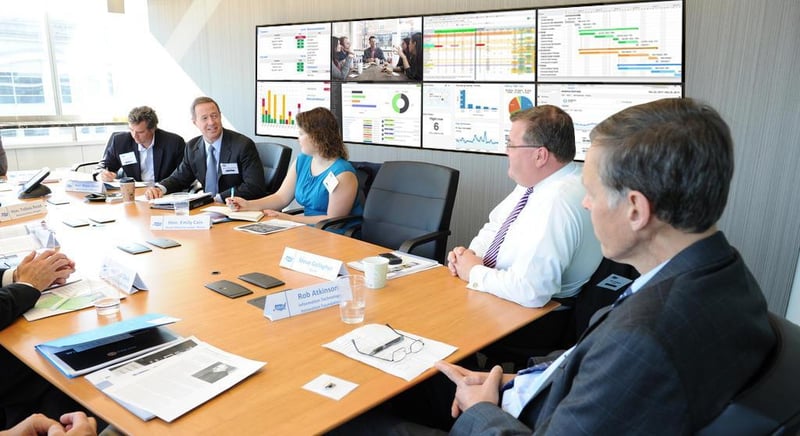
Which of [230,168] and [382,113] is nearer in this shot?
[230,168]

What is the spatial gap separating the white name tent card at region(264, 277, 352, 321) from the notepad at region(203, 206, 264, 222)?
1.40 metres

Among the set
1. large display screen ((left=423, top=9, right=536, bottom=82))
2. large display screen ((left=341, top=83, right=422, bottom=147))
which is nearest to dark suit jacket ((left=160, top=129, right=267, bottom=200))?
large display screen ((left=341, top=83, right=422, bottom=147))

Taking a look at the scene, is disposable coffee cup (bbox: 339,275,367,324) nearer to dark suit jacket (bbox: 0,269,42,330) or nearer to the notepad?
dark suit jacket (bbox: 0,269,42,330)

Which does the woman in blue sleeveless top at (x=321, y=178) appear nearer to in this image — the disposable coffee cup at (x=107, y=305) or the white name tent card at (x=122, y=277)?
the white name tent card at (x=122, y=277)

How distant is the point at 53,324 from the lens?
5.82ft

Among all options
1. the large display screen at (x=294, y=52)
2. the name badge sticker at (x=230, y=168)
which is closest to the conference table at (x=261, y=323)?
the name badge sticker at (x=230, y=168)

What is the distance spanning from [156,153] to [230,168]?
37.1 inches

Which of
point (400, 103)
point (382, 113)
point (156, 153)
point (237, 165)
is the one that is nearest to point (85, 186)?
point (156, 153)

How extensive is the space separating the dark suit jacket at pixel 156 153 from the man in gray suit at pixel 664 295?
429cm

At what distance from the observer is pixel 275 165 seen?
4305 millimetres

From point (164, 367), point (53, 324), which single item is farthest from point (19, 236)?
point (164, 367)

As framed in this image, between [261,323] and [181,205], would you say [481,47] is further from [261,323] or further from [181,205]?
[261,323]

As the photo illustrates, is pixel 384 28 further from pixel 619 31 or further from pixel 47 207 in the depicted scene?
pixel 47 207

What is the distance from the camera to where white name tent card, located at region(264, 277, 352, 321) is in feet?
5.96
